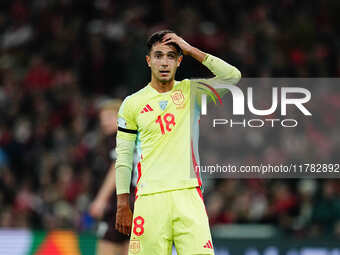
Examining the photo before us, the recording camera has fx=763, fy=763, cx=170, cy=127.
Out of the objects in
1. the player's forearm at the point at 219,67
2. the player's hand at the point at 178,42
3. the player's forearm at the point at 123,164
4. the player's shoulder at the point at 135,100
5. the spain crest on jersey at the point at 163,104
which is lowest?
the player's forearm at the point at 123,164

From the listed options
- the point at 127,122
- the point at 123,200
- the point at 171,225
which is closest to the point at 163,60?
the point at 127,122

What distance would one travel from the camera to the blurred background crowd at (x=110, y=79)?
9.66 meters

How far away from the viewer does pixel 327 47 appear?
1170 cm

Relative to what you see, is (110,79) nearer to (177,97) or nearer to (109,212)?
(109,212)

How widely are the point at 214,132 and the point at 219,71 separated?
186 inches

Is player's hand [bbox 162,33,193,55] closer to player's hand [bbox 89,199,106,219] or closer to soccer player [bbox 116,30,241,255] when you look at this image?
soccer player [bbox 116,30,241,255]

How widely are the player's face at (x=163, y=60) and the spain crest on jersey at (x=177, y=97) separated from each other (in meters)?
0.11

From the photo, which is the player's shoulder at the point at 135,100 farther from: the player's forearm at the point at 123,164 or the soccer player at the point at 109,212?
the soccer player at the point at 109,212

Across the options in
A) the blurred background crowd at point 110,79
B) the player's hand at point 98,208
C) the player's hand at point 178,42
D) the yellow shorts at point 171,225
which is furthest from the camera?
the blurred background crowd at point 110,79

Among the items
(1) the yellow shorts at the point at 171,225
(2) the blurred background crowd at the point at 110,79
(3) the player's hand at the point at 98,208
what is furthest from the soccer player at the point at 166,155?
(2) the blurred background crowd at the point at 110,79

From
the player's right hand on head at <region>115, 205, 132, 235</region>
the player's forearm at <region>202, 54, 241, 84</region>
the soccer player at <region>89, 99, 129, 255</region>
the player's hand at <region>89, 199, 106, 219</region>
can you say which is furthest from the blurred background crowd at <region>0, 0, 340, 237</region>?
the player's right hand on head at <region>115, 205, 132, 235</region>

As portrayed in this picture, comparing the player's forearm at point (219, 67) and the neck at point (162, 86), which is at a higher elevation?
the player's forearm at point (219, 67)

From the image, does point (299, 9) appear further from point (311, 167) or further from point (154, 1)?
point (311, 167)

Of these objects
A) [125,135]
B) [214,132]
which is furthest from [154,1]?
[125,135]
